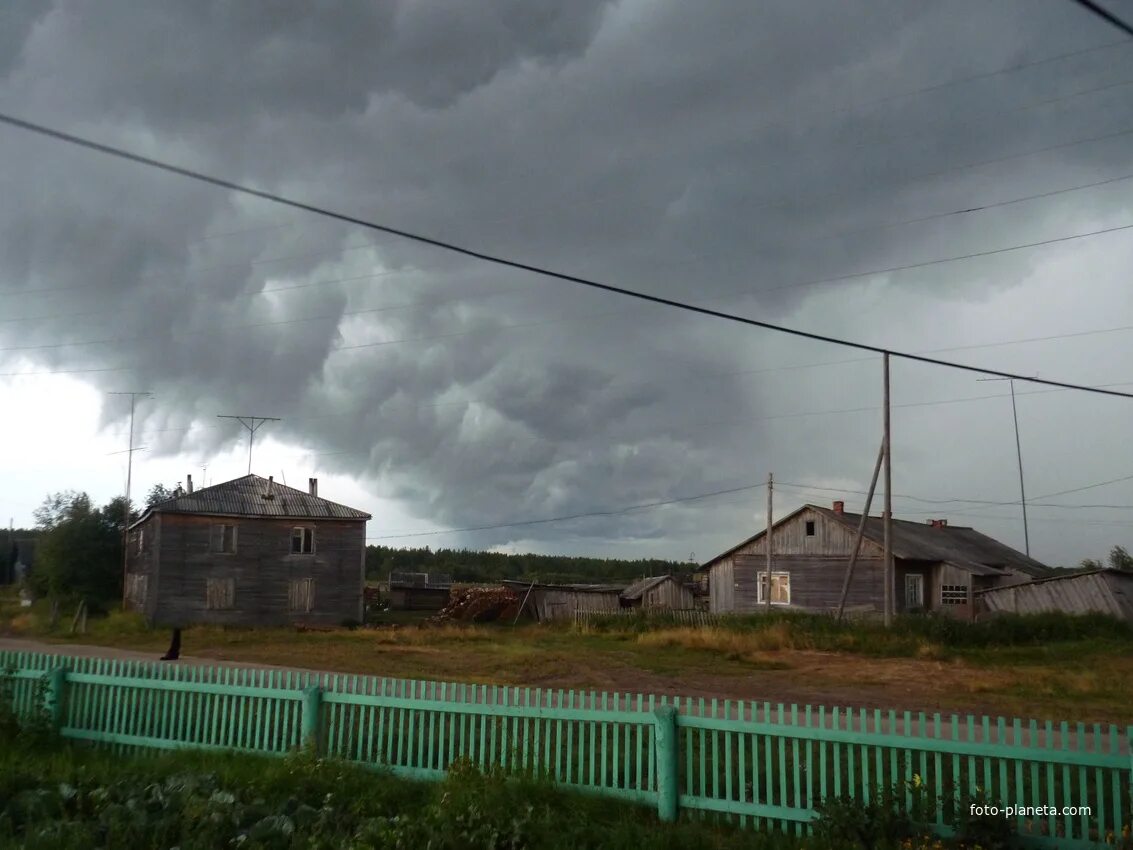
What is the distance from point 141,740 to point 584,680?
38.6ft

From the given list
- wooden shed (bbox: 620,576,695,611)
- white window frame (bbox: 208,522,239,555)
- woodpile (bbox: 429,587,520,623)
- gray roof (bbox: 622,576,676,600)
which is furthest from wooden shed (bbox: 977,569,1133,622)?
white window frame (bbox: 208,522,239,555)

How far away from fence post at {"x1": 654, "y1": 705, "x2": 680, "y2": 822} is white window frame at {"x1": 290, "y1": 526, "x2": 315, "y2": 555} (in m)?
37.8

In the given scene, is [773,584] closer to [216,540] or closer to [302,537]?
[302,537]

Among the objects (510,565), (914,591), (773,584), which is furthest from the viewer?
(510,565)

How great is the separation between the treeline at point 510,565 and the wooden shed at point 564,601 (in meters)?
52.6

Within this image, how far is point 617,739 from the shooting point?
871 centimetres

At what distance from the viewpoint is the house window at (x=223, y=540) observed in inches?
1656

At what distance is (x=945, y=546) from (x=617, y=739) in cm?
4346

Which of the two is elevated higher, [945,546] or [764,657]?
[945,546]

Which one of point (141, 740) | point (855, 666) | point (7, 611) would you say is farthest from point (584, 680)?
point (7, 611)

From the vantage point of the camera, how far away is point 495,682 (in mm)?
20094

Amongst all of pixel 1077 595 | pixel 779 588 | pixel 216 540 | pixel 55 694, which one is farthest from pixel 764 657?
pixel 216 540

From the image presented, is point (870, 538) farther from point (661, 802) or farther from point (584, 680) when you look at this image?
point (661, 802)

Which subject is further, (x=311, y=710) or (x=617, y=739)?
(x=311, y=710)
